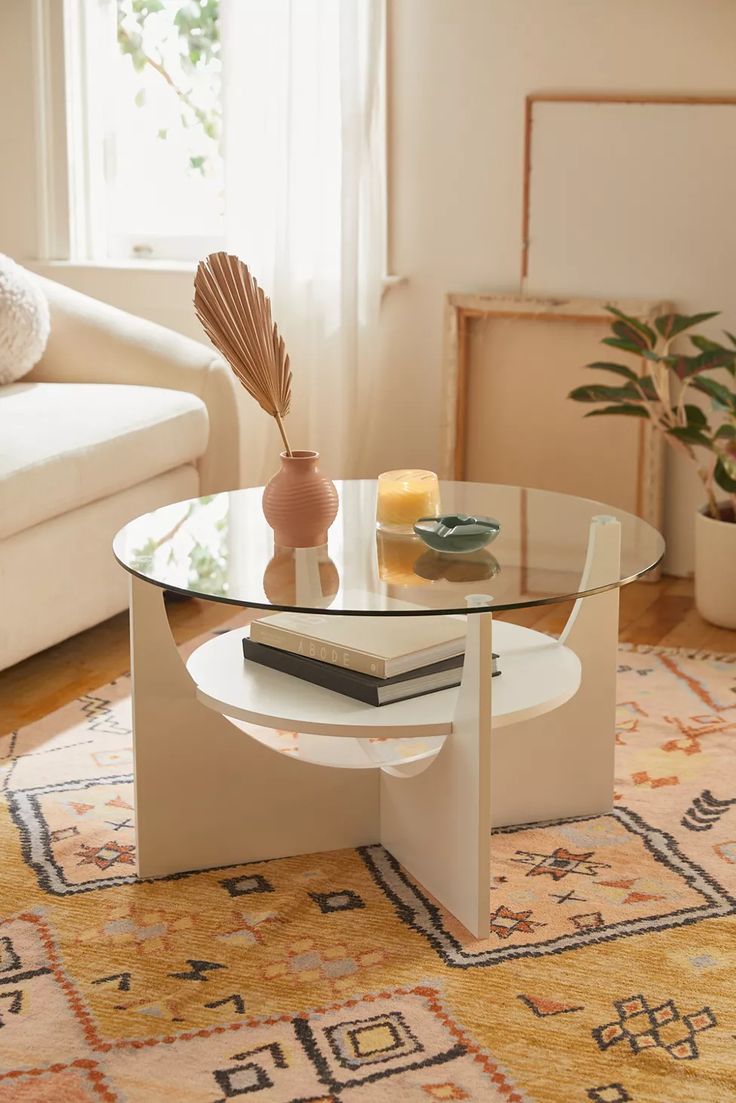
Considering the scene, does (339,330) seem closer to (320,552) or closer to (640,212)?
(640,212)

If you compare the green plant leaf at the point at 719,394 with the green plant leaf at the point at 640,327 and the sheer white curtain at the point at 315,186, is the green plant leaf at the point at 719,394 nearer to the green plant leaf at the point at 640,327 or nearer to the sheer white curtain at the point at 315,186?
the green plant leaf at the point at 640,327

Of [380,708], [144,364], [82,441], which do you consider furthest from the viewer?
[144,364]

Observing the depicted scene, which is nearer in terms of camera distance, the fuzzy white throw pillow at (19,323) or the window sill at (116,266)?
the fuzzy white throw pillow at (19,323)

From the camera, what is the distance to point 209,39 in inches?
144

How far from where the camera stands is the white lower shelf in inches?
65.0

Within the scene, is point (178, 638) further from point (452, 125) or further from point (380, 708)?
point (452, 125)

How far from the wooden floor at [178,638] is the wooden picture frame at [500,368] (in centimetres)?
23

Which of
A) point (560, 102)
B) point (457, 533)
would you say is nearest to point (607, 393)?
point (560, 102)

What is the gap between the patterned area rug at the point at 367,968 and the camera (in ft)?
4.53

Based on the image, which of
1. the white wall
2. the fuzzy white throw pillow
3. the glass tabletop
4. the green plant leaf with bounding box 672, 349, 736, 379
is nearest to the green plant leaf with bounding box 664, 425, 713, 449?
the green plant leaf with bounding box 672, 349, 736, 379

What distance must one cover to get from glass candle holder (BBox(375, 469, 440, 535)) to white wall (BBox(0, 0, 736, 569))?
1.54m

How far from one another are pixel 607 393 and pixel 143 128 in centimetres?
162

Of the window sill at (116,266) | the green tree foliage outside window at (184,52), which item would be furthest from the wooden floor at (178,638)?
the green tree foliage outside window at (184,52)

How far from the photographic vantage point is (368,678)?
5.65 feet
